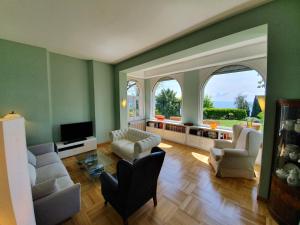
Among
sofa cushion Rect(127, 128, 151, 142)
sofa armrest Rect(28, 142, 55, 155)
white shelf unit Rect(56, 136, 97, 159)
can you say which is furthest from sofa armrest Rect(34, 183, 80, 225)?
white shelf unit Rect(56, 136, 97, 159)

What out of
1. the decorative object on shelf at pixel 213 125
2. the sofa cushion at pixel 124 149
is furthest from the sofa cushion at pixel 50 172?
the decorative object on shelf at pixel 213 125

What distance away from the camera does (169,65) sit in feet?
15.2

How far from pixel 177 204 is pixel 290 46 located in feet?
8.77

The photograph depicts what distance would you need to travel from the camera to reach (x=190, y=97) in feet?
14.6

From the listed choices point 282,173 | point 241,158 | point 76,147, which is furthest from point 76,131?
point 282,173

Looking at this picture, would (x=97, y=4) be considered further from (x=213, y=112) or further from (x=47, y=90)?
(x=213, y=112)

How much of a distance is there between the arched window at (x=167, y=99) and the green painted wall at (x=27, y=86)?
12.7ft

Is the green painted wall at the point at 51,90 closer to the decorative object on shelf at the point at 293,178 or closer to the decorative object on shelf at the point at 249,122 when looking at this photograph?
the decorative object on shelf at the point at 249,122

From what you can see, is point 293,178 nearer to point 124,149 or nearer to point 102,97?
point 124,149

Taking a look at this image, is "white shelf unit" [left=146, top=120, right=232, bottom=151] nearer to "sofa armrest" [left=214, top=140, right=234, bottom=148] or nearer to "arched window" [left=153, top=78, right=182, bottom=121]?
"arched window" [left=153, top=78, right=182, bottom=121]

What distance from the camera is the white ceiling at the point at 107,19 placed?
1.77 m

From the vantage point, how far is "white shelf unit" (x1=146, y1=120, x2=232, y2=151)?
3800mm

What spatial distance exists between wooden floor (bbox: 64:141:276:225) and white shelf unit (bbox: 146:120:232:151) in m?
1.16

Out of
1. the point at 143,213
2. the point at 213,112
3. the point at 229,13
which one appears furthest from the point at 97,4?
the point at 213,112
